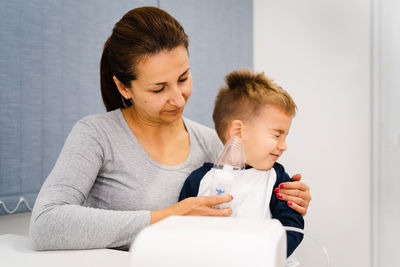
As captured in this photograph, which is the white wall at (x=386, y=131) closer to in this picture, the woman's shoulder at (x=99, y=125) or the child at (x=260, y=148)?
the child at (x=260, y=148)

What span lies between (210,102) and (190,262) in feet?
6.34

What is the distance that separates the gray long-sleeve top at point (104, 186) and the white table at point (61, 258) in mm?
25

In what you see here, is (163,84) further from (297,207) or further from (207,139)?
(297,207)

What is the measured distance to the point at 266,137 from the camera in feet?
3.72

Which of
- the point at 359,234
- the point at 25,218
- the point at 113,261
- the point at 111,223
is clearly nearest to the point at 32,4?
the point at 25,218

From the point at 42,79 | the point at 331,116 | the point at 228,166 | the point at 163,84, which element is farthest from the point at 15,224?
the point at 331,116

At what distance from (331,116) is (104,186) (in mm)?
1768

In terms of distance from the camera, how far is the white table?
786mm

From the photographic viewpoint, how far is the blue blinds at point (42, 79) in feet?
4.52

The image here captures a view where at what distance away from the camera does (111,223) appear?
0.89 meters

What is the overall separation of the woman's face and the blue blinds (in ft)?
1.68

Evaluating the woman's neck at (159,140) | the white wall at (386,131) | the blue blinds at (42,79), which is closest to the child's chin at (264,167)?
the woman's neck at (159,140)

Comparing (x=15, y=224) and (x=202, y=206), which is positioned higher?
(x=202, y=206)

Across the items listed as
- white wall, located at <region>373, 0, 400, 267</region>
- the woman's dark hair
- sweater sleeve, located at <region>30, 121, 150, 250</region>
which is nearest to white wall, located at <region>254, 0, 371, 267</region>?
white wall, located at <region>373, 0, 400, 267</region>
